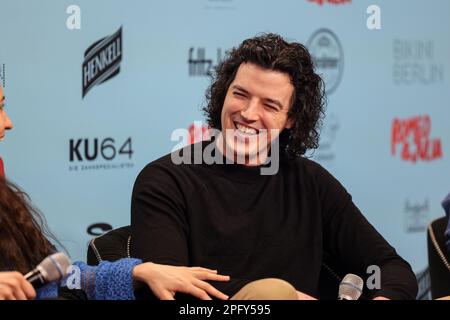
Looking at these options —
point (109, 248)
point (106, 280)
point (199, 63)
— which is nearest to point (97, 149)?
point (199, 63)

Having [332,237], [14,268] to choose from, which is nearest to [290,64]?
[332,237]

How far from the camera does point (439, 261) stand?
2193 mm

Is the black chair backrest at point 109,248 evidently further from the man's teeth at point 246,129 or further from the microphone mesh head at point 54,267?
the microphone mesh head at point 54,267

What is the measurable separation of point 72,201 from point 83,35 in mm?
586

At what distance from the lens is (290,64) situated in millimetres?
2127

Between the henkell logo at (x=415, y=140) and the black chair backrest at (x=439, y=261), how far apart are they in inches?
50.7

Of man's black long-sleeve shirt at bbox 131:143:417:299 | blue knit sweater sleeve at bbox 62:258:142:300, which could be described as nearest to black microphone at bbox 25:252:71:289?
blue knit sweater sleeve at bbox 62:258:142:300

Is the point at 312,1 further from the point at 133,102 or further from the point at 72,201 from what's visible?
the point at 72,201

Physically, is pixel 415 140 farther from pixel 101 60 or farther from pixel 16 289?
pixel 16 289

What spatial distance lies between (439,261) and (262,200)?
0.51m

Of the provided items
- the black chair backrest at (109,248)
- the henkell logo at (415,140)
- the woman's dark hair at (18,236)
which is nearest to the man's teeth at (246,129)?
the black chair backrest at (109,248)

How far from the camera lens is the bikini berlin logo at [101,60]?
2.96 m

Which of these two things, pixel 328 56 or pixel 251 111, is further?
pixel 328 56

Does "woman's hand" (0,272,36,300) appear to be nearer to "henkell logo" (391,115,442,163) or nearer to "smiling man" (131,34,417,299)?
"smiling man" (131,34,417,299)
